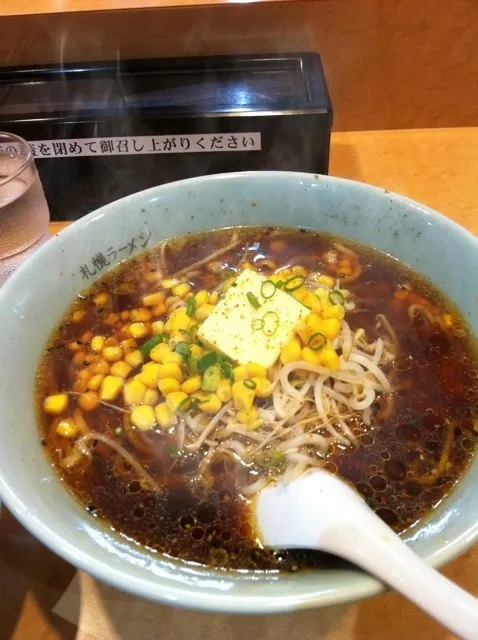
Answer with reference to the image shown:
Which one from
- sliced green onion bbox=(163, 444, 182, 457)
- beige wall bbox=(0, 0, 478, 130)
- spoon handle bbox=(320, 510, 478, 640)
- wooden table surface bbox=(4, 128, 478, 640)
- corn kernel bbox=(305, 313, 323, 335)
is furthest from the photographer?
beige wall bbox=(0, 0, 478, 130)

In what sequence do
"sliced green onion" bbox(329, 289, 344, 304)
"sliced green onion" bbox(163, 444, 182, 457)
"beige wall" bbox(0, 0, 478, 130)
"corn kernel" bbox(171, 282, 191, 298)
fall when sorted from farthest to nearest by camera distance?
"beige wall" bbox(0, 0, 478, 130)
"corn kernel" bbox(171, 282, 191, 298)
"sliced green onion" bbox(329, 289, 344, 304)
"sliced green onion" bbox(163, 444, 182, 457)

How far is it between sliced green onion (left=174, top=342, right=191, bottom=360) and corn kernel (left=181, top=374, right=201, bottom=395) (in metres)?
0.06

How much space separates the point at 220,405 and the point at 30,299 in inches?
19.0

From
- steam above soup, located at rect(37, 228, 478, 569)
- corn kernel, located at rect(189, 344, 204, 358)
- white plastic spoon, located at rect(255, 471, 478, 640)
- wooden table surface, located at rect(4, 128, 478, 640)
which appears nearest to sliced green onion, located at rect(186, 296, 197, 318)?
steam above soup, located at rect(37, 228, 478, 569)

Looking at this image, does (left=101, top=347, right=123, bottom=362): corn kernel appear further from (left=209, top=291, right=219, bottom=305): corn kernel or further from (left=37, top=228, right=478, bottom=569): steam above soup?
(left=209, top=291, right=219, bottom=305): corn kernel

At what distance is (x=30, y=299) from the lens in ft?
4.25

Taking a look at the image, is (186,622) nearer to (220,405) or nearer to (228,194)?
(220,405)

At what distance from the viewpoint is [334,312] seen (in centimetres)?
133

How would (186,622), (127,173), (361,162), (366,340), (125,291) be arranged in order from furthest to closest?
(361,162) < (127,173) < (125,291) < (366,340) < (186,622)

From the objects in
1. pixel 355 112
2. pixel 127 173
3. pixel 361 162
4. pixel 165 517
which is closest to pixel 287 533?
pixel 165 517

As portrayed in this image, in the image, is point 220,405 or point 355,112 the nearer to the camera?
point 220,405

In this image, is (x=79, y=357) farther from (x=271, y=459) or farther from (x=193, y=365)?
(x=271, y=459)

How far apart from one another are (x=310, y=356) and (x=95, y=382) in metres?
0.48

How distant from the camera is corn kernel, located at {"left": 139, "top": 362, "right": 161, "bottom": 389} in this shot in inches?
50.3
